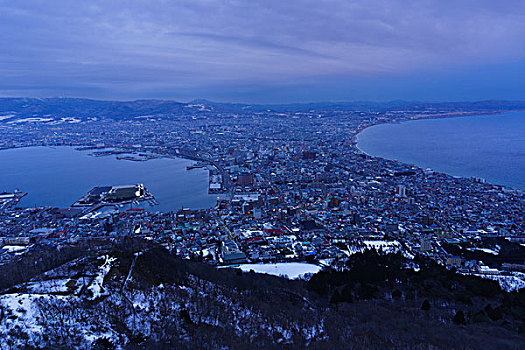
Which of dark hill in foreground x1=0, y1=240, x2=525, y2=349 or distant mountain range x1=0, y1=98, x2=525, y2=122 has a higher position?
distant mountain range x1=0, y1=98, x2=525, y2=122

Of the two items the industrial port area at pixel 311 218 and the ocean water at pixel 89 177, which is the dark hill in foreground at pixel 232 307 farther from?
the ocean water at pixel 89 177

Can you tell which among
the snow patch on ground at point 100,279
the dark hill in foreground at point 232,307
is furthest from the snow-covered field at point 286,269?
the snow patch on ground at point 100,279

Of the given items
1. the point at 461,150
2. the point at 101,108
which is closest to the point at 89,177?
the point at 461,150

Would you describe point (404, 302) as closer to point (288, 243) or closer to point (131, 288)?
point (288, 243)

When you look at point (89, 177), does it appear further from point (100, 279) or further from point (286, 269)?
point (100, 279)

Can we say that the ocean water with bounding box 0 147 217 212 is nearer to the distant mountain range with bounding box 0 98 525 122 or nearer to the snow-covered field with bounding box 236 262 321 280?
the snow-covered field with bounding box 236 262 321 280

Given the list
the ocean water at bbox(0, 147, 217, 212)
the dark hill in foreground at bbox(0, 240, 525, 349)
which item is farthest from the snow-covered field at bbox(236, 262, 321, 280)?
the ocean water at bbox(0, 147, 217, 212)
